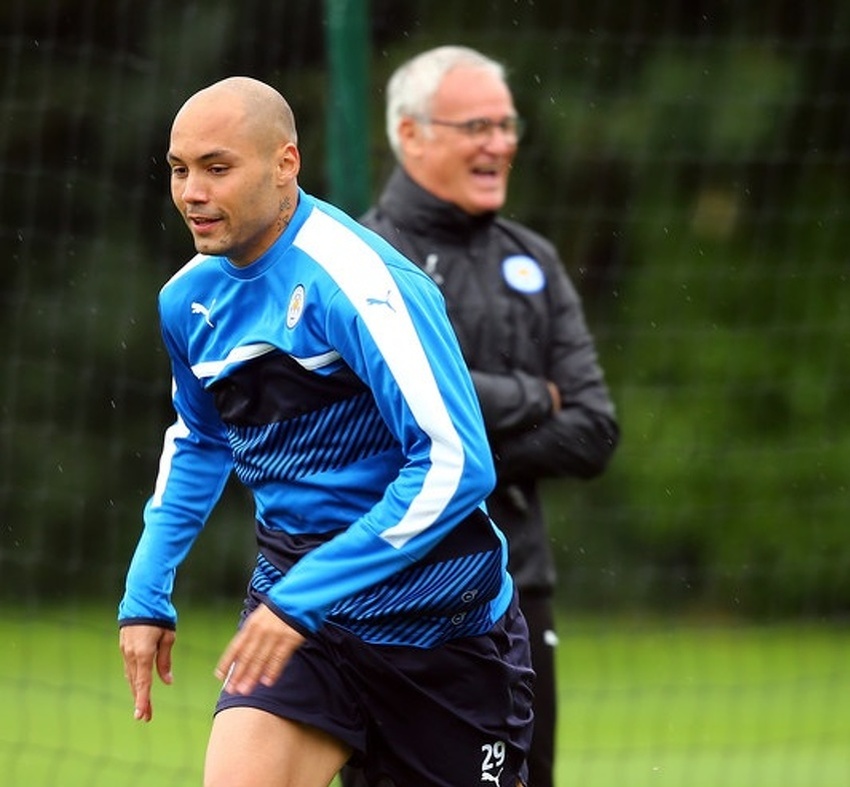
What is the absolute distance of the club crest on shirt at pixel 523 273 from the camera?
209 inches

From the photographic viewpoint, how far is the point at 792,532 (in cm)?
1486

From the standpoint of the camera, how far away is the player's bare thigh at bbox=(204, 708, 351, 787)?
380cm

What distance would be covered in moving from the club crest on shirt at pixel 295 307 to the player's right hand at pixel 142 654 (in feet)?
2.60

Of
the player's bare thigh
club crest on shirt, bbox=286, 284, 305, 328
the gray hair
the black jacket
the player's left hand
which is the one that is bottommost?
the player's bare thigh

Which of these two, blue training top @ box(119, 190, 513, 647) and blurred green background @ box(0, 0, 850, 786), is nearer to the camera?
blue training top @ box(119, 190, 513, 647)

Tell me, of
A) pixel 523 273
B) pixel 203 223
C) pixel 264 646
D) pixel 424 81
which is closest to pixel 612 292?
pixel 424 81

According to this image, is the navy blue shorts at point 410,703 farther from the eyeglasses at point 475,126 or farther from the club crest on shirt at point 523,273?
the eyeglasses at point 475,126

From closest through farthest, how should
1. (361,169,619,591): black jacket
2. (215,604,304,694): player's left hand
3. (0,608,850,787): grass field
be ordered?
(215,604,304,694): player's left hand, (361,169,619,591): black jacket, (0,608,850,787): grass field

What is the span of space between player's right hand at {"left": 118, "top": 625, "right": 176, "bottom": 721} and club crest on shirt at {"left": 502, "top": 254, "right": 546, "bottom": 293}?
1581 millimetres

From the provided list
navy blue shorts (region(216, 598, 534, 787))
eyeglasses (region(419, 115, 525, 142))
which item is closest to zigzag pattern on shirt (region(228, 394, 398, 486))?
navy blue shorts (region(216, 598, 534, 787))

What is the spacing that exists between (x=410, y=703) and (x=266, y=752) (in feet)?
A: 1.16

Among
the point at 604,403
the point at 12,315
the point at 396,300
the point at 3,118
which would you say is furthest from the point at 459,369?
the point at 12,315

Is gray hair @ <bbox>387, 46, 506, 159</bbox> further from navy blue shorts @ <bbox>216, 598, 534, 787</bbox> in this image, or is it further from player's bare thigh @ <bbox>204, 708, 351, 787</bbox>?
player's bare thigh @ <bbox>204, 708, 351, 787</bbox>

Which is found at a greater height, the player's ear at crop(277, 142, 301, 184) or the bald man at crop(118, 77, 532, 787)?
the player's ear at crop(277, 142, 301, 184)
